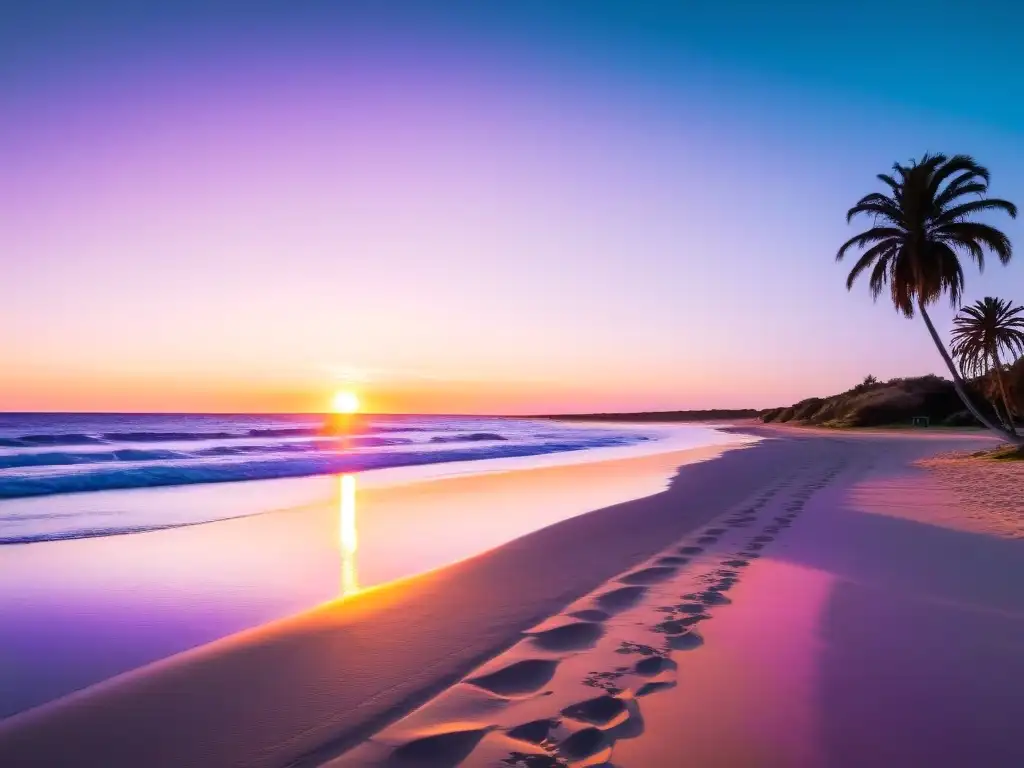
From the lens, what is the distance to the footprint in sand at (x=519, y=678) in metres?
3.86

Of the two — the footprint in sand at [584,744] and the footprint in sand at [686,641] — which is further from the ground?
the footprint in sand at [584,744]

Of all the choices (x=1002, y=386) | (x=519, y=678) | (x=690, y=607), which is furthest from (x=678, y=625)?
(x=1002, y=386)

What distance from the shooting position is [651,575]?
21.7ft

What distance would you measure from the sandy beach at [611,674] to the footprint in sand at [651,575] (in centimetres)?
4

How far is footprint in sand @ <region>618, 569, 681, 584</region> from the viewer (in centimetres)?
637

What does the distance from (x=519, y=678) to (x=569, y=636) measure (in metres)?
0.85

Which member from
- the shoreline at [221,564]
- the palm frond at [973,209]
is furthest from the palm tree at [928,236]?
the shoreline at [221,564]

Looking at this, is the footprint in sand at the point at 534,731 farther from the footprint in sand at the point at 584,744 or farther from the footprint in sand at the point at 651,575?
the footprint in sand at the point at 651,575

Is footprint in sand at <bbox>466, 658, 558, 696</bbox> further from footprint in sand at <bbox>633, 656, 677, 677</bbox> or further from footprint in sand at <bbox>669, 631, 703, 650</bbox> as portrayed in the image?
footprint in sand at <bbox>669, 631, 703, 650</bbox>

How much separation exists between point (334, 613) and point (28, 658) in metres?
2.11

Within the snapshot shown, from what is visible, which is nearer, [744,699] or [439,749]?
[439,749]

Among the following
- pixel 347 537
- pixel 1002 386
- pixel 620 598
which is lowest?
pixel 347 537

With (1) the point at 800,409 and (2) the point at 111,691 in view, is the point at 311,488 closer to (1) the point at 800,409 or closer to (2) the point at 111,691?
(2) the point at 111,691

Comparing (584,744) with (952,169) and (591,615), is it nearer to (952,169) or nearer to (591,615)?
(591,615)
